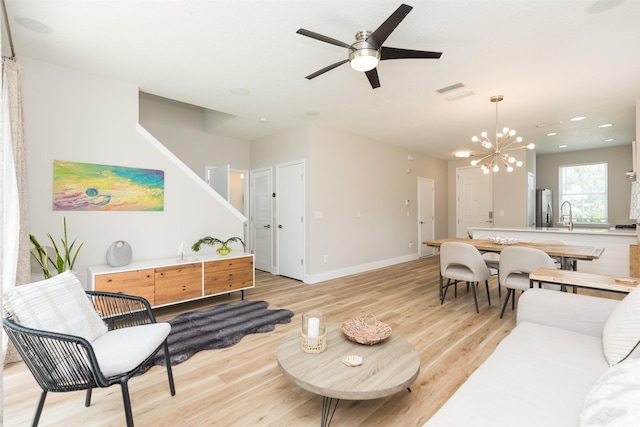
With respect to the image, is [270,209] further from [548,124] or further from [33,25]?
[548,124]

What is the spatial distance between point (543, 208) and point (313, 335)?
A: 24.1 ft

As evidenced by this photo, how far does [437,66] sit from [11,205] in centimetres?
399

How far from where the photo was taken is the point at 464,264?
141 inches

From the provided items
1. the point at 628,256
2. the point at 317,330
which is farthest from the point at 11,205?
the point at 628,256

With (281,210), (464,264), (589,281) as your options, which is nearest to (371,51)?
(589,281)

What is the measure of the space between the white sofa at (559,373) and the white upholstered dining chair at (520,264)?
1.13 meters

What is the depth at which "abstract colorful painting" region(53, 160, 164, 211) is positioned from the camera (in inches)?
124

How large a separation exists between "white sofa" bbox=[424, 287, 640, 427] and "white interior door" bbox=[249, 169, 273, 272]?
4457mm

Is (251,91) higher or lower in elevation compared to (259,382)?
higher

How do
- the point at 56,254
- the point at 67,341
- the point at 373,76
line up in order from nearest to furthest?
the point at 67,341 → the point at 373,76 → the point at 56,254

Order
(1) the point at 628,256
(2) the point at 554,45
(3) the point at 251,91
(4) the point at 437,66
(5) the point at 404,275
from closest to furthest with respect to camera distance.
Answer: (2) the point at 554,45 < (4) the point at 437,66 < (3) the point at 251,91 < (1) the point at 628,256 < (5) the point at 404,275

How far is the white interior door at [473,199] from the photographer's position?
7.51 meters

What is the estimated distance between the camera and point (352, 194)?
5645 mm

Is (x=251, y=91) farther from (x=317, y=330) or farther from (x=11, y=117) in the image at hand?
(x=317, y=330)
